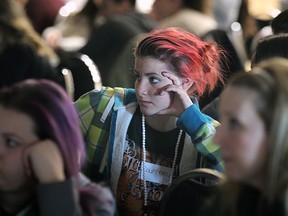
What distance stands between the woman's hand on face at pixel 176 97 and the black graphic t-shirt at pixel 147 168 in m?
0.09

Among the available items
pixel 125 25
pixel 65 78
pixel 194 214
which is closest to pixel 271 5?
pixel 125 25

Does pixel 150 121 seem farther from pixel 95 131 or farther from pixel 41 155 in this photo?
pixel 41 155

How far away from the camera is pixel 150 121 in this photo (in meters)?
2.07

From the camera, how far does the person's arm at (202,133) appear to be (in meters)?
1.87

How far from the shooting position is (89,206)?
5.01ft

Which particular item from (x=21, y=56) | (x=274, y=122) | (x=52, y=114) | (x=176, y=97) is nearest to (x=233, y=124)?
(x=274, y=122)

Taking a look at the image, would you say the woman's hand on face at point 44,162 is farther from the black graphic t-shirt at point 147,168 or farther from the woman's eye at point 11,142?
the black graphic t-shirt at point 147,168

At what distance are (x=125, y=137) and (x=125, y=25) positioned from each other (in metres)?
2.01

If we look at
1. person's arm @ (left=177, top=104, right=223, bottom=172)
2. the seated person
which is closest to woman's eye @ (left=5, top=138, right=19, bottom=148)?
the seated person

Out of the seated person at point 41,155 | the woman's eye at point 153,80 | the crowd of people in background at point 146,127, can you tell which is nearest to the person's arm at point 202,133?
the crowd of people in background at point 146,127

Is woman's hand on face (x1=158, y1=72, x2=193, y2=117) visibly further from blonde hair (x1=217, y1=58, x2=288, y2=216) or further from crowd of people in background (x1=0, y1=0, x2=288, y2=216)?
blonde hair (x1=217, y1=58, x2=288, y2=216)

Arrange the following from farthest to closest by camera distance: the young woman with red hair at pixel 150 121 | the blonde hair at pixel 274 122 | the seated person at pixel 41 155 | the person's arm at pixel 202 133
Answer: the young woman with red hair at pixel 150 121 < the person's arm at pixel 202 133 < the seated person at pixel 41 155 < the blonde hair at pixel 274 122

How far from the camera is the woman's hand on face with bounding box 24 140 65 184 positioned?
4.82 ft

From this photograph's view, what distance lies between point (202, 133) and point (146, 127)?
0.79ft
